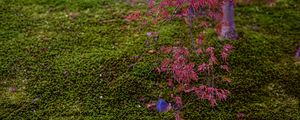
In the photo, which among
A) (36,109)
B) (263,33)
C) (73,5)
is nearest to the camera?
(36,109)

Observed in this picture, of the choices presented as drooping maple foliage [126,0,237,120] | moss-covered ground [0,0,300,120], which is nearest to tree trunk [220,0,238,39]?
drooping maple foliage [126,0,237,120]

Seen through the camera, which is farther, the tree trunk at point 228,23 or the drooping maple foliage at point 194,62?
the tree trunk at point 228,23

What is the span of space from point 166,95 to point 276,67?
7.47ft

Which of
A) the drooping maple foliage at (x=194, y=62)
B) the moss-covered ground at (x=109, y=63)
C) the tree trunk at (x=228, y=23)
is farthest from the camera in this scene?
the tree trunk at (x=228, y=23)

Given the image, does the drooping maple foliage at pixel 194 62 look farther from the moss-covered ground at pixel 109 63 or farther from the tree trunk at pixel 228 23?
the moss-covered ground at pixel 109 63

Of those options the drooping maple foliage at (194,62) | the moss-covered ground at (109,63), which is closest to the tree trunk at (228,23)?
the drooping maple foliage at (194,62)

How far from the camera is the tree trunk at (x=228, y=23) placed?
23.4ft

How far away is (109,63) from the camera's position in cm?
664

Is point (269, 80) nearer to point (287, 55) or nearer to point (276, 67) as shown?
point (276, 67)

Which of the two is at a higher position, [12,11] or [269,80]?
[12,11]

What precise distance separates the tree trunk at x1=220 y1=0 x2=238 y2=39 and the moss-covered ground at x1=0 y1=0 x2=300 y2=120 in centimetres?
23

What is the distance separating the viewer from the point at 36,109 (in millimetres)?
5754

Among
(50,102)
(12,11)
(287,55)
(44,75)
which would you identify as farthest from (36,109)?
(287,55)

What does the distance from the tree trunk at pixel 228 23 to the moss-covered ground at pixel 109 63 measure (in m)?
0.23
